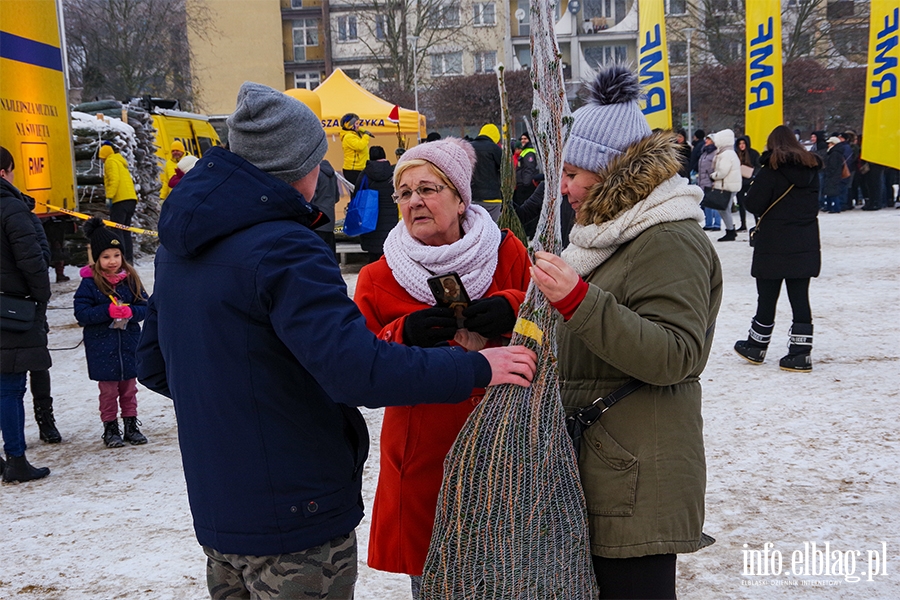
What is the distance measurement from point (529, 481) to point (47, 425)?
14.9 ft

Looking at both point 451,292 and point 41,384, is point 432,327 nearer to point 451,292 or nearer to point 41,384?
point 451,292

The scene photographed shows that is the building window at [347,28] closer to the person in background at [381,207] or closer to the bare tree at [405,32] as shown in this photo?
the bare tree at [405,32]

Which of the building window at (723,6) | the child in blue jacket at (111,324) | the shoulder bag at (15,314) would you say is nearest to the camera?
the shoulder bag at (15,314)

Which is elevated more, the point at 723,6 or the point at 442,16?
the point at 442,16

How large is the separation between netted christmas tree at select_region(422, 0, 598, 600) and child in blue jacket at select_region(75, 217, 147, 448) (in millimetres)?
3791

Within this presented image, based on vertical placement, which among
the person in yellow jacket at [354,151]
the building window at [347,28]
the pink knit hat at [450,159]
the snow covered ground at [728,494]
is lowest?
the snow covered ground at [728,494]

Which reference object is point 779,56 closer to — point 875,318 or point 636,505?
point 875,318

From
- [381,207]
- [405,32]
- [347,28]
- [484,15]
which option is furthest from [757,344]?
[347,28]

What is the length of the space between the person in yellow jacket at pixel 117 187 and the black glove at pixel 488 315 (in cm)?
1049

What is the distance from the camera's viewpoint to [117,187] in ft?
39.5

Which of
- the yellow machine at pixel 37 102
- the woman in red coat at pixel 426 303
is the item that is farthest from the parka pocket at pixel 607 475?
the yellow machine at pixel 37 102

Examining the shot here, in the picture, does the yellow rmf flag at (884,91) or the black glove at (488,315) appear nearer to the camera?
the black glove at (488,315)

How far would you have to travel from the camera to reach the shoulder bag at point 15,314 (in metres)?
4.79

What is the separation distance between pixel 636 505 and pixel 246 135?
119 centimetres
